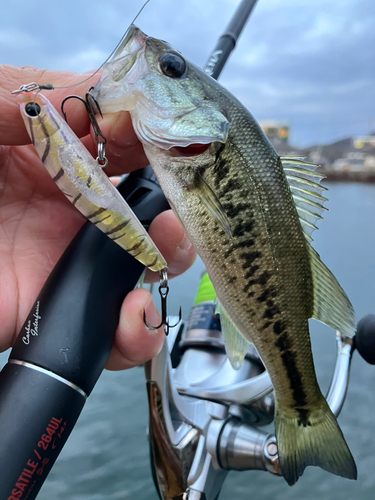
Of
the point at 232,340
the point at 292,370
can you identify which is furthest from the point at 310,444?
the point at 232,340

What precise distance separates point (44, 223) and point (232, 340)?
0.65 metres

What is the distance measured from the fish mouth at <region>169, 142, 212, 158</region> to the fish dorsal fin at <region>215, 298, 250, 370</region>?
0.35 m

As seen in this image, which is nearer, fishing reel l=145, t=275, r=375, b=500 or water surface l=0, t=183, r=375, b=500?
fishing reel l=145, t=275, r=375, b=500

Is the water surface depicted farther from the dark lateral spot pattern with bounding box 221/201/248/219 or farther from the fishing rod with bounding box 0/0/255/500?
the dark lateral spot pattern with bounding box 221/201/248/219

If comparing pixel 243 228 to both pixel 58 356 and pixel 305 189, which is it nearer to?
pixel 305 189

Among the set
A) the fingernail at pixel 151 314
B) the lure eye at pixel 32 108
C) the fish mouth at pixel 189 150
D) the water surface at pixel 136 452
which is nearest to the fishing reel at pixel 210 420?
the fingernail at pixel 151 314

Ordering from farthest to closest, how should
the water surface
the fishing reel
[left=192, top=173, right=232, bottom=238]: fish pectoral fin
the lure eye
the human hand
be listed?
the water surface
the fishing reel
the human hand
[left=192, top=173, right=232, bottom=238]: fish pectoral fin
the lure eye

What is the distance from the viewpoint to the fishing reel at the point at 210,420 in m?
1.16

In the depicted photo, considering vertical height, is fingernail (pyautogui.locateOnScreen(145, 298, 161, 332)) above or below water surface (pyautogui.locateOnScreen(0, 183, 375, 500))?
above

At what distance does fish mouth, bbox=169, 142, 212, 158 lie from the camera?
83 centimetres

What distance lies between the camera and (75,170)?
71cm

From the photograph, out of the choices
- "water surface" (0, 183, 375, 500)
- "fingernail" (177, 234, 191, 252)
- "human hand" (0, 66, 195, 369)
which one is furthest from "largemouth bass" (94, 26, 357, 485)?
"water surface" (0, 183, 375, 500)

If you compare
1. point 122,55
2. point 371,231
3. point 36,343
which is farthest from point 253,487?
point 371,231

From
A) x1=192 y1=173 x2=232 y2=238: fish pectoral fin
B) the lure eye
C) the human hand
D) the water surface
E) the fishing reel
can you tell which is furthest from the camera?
the water surface
